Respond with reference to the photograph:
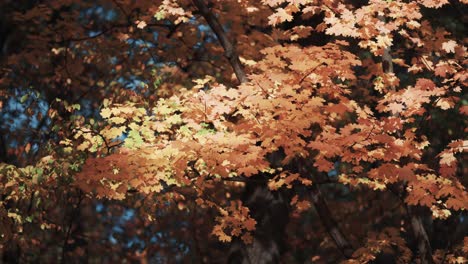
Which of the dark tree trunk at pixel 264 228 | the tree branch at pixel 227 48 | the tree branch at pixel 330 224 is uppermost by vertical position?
the tree branch at pixel 227 48

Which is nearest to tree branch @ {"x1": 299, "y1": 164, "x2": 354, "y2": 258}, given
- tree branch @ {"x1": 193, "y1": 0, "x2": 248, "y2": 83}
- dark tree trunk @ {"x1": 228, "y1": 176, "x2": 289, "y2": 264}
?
dark tree trunk @ {"x1": 228, "y1": 176, "x2": 289, "y2": 264}

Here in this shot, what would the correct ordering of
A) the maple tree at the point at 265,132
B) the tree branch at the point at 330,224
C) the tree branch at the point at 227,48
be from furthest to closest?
the tree branch at the point at 330,224 < the tree branch at the point at 227,48 < the maple tree at the point at 265,132

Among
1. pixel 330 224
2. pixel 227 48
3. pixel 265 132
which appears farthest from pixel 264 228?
pixel 227 48

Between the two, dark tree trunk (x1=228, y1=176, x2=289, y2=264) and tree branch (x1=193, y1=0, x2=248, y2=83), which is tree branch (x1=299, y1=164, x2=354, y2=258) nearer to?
dark tree trunk (x1=228, y1=176, x2=289, y2=264)

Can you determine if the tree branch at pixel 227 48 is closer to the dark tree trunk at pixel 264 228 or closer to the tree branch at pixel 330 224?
the tree branch at pixel 330 224

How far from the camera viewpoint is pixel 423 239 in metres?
7.98

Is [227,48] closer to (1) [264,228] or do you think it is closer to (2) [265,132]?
(2) [265,132]

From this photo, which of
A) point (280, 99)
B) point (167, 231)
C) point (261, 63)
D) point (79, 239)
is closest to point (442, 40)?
point (261, 63)

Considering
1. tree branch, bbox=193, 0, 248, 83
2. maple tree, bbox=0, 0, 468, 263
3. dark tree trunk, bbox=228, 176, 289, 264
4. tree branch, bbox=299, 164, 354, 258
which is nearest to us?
maple tree, bbox=0, 0, 468, 263

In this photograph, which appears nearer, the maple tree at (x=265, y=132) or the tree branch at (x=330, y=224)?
the maple tree at (x=265, y=132)

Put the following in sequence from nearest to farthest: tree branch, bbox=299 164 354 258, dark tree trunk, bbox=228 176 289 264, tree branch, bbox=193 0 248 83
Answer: tree branch, bbox=193 0 248 83, tree branch, bbox=299 164 354 258, dark tree trunk, bbox=228 176 289 264

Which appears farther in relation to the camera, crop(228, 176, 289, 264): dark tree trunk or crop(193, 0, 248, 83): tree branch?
crop(228, 176, 289, 264): dark tree trunk

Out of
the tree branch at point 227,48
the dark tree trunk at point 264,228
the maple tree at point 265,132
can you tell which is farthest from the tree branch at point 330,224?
the tree branch at point 227,48

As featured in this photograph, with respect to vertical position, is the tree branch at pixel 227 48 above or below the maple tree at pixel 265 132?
above
